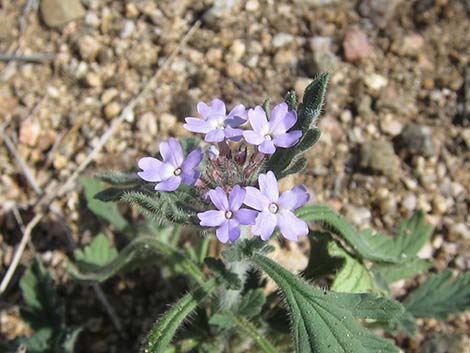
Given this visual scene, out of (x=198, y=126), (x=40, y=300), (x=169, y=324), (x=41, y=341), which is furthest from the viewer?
(x=40, y=300)

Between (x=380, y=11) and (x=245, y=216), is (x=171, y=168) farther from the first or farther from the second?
(x=380, y=11)

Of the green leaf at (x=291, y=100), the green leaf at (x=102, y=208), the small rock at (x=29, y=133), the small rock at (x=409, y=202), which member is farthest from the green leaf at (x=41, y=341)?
the small rock at (x=409, y=202)

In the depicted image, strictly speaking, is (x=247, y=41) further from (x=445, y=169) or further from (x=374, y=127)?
(x=445, y=169)

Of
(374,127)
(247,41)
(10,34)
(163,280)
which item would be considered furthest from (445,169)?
(10,34)

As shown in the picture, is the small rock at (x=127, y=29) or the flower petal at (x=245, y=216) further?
the small rock at (x=127, y=29)

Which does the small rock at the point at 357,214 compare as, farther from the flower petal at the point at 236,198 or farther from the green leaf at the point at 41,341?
the green leaf at the point at 41,341

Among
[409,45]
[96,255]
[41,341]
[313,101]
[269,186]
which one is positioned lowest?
[41,341]

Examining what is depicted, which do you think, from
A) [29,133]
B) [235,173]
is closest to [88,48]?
[29,133]
